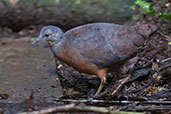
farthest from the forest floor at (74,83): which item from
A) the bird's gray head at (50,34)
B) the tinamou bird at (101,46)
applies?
the bird's gray head at (50,34)

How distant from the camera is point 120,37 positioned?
4066mm

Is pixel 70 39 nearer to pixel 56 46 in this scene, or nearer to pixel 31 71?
pixel 56 46

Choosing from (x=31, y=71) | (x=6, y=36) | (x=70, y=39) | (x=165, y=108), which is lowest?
(x=165, y=108)

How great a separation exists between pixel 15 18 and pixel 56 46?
3.28 metres

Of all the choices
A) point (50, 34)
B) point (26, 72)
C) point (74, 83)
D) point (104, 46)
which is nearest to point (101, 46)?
point (104, 46)

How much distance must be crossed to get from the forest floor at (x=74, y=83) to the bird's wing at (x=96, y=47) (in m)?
0.43

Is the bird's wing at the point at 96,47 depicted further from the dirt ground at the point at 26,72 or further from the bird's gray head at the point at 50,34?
the dirt ground at the point at 26,72

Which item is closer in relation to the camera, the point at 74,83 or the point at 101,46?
the point at 101,46

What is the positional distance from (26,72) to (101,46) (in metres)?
1.43

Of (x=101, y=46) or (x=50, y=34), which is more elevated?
(x=50, y=34)

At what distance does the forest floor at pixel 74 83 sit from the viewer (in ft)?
12.0

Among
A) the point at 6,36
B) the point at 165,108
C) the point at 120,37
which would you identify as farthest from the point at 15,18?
the point at 165,108

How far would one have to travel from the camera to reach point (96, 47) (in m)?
4.07

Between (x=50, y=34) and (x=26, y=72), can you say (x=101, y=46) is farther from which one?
(x=26, y=72)
